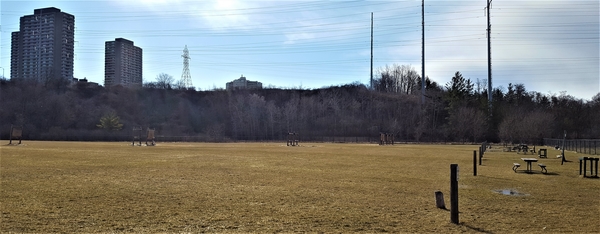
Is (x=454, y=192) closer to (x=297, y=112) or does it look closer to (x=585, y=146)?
(x=585, y=146)

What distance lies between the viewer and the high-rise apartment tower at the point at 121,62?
378 ft

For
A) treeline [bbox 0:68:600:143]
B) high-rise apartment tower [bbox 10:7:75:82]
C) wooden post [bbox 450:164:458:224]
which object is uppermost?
high-rise apartment tower [bbox 10:7:75:82]

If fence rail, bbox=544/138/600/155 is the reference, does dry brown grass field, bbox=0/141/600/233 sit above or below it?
below

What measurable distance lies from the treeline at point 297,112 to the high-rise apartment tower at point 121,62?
818 centimetres

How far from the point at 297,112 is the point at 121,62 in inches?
2125

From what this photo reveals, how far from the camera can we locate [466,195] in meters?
11.9

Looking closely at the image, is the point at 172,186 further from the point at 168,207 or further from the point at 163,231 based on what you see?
the point at 163,231

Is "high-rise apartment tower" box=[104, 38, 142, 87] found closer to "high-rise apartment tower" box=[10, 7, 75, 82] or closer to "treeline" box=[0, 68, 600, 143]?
"treeline" box=[0, 68, 600, 143]

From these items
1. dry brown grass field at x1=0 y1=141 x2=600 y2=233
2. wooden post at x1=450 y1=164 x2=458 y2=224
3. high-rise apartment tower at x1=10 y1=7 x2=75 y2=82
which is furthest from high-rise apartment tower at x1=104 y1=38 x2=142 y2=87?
wooden post at x1=450 y1=164 x2=458 y2=224

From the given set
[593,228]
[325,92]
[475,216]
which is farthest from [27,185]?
[325,92]

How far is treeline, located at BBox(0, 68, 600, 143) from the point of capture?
85938 mm

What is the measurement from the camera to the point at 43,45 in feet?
294

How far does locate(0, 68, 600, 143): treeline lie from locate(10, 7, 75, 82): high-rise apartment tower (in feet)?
13.1

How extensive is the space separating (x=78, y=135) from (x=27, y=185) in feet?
223
